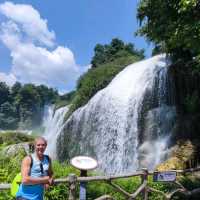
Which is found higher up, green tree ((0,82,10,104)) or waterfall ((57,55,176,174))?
green tree ((0,82,10,104))

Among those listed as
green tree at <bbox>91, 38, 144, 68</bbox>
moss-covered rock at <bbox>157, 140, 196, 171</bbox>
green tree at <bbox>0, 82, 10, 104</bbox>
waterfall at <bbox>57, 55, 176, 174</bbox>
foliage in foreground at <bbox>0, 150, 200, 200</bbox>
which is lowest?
foliage in foreground at <bbox>0, 150, 200, 200</bbox>

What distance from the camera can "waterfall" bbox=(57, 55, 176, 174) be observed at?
22.8 metres

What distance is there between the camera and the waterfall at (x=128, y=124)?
74.8 feet

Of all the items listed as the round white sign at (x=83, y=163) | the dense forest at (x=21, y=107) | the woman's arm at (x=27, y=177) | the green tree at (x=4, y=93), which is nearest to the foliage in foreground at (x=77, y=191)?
the round white sign at (x=83, y=163)

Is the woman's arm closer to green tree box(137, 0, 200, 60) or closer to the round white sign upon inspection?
the round white sign

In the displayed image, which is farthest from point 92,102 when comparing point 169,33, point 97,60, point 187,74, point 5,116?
point 5,116

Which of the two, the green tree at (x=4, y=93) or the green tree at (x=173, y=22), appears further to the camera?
the green tree at (x=4, y=93)

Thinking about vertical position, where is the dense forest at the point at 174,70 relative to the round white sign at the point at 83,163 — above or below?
above

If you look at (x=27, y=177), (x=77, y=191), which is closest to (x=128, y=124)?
(x=77, y=191)

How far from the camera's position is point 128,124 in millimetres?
24188

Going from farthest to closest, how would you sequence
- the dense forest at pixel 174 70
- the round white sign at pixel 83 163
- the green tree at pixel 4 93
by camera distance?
the green tree at pixel 4 93
the dense forest at pixel 174 70
the round white sign at pixel 83 163

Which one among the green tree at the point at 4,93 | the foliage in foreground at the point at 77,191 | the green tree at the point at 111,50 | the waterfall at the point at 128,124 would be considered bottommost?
the foliage in foreground at the point at 77,191

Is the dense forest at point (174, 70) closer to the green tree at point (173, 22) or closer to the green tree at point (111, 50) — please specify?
the green tree at point (173, 22)

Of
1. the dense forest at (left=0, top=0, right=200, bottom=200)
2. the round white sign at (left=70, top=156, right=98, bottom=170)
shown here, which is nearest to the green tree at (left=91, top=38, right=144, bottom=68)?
the dense forest at (left=0, top=0, right=200, bottom=200)
